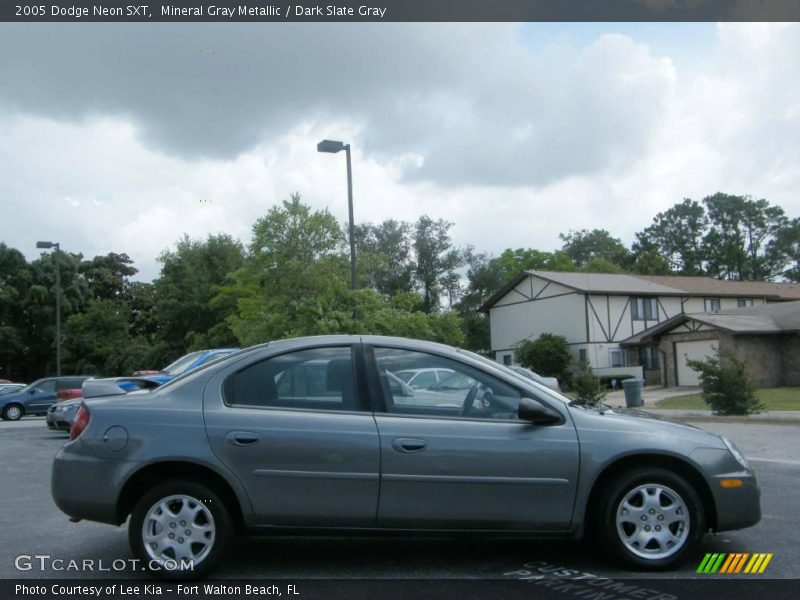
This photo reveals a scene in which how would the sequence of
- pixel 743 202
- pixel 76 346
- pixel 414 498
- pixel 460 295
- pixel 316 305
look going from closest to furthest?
pixel 414 498
pixel 316 305
pixel 76 346
pixel 460 295
pixel 743 202

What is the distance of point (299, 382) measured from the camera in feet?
18.1

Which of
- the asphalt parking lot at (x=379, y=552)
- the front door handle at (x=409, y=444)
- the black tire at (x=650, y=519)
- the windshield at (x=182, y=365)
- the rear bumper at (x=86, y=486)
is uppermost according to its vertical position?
the windshield at (x=182, y=365)

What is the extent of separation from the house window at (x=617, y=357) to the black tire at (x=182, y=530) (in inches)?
1741

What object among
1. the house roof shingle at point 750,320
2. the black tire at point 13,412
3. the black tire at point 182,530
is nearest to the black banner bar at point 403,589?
the black tire at point 182,530

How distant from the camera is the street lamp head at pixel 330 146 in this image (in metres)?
20.8

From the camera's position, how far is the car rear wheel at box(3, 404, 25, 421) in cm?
2756

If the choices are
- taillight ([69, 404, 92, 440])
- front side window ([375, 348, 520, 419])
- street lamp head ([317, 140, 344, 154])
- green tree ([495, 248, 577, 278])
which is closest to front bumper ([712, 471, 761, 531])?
front side window ([375, 348, 520, 419])

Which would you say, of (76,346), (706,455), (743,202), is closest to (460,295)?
(76,346)

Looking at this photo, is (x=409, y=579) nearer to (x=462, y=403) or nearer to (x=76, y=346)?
(x=462, y=403)

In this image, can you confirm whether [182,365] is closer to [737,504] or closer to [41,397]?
[737,504]

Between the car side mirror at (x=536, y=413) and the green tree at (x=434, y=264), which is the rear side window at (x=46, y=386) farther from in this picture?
the green tree at (x=434, y=264)

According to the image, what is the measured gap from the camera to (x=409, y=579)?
5.27m

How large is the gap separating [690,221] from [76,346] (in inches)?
2641

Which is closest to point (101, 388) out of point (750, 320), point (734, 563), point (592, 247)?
point (734, 563)
